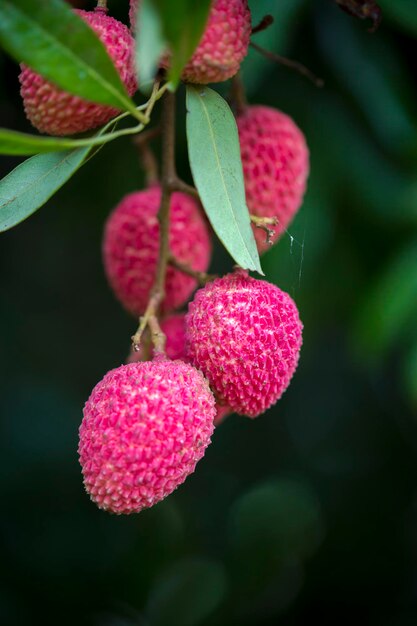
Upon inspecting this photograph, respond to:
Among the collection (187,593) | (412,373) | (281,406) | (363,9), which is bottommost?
(187,593)

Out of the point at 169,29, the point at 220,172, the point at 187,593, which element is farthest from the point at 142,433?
the point at 187,593

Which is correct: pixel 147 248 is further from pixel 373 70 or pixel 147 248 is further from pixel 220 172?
pixel 373 70

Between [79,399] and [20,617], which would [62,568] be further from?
[79,399]

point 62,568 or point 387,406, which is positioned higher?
point 387,406

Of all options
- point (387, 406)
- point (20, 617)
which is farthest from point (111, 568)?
point (387, 406)

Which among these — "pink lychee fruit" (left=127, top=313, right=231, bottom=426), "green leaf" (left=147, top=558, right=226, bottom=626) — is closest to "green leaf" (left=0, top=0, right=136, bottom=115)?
"pink lychee fruit" (left=127, top=313, right=231, bottom=426)

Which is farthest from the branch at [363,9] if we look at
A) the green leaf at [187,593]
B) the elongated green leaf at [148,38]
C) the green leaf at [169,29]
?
the green leaf at [187,593]

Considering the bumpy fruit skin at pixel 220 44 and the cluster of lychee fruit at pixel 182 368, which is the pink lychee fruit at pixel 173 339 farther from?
the bumpy fruit skin at pixel 220 44
